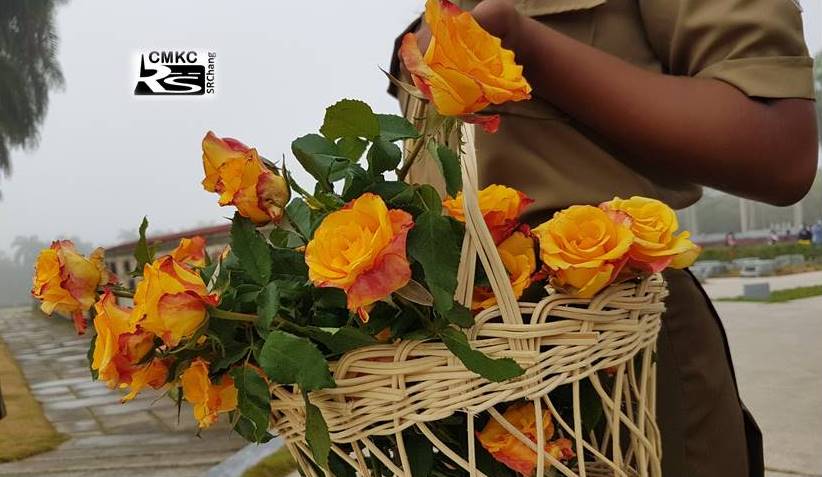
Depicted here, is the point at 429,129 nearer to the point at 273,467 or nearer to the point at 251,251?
the point at 251,251

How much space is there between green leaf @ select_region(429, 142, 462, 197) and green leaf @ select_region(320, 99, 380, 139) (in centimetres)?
3

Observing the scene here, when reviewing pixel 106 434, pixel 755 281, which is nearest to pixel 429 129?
pixel 106 434

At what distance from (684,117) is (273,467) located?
6.00 ft

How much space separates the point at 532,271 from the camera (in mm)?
335

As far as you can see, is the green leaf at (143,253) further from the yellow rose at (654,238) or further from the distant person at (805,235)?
the distant person at (805,235)

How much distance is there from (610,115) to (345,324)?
0.19 m

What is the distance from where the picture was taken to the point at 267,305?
302 mm

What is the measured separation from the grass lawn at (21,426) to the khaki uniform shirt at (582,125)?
8.95 feet

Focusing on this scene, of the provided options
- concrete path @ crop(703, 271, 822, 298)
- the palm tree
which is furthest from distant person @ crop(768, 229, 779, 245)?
the palm tree

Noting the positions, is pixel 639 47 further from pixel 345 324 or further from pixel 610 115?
Result: pixel 345 324

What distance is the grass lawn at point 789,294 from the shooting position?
6.41m

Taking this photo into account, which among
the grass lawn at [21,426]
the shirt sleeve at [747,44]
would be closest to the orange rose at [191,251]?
the shirt sleeve at [747,44]

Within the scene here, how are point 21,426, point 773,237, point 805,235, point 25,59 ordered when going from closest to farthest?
point 21,426 → point 25,59 → point 805,235 → point 773,237

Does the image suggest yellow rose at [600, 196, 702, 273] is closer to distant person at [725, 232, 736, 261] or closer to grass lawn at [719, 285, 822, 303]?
grass lawn at [719, 285, 822, 303]
